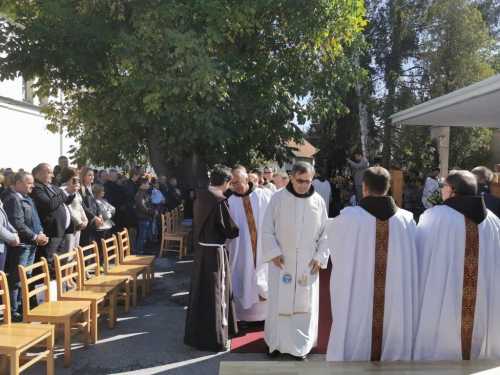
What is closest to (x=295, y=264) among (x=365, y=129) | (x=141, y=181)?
(x=141, y=181)

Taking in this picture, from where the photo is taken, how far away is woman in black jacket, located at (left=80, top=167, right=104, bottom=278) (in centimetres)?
736

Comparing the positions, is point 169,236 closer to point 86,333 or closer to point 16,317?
point 16,317

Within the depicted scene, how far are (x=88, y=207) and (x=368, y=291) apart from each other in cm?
528

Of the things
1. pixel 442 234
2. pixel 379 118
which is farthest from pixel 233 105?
pixel 379 118

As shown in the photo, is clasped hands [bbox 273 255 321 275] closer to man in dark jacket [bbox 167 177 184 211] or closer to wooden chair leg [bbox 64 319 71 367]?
wooden chair leg [bbox 64 319 71 367]

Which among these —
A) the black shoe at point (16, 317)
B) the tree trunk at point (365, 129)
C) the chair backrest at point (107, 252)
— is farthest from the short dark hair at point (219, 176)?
the tree trunk at point (365, 129)

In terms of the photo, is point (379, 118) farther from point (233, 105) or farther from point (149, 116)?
point (149, 116)

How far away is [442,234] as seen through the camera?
11.5 feet

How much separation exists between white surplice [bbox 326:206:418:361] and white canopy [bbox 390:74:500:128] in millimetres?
5134

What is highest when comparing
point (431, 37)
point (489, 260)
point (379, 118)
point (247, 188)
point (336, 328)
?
point (431, 37)

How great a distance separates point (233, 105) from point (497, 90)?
598 centimetres

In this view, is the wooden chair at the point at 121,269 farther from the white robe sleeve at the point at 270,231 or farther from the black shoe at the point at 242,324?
the white robe sleeve at the point at 270,231

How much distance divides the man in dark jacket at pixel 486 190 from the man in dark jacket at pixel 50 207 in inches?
204

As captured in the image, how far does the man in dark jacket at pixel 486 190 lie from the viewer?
5.27 meters
